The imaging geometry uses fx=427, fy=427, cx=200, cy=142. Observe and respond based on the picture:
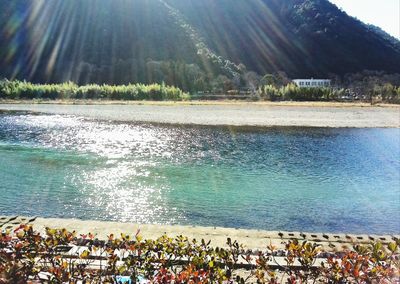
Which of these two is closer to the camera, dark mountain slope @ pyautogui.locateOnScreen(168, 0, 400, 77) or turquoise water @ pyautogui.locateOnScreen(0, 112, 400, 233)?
turquoise water @ pyautogui.locateOnScreen(0, 112, 400, 233)

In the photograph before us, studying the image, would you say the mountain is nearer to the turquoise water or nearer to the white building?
the white building

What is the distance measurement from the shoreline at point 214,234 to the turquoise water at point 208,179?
6.14 feet

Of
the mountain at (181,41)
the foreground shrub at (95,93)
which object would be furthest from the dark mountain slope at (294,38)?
the foreground shrub at (95,93)

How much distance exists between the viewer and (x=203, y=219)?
11.5m

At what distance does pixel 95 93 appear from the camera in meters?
70.2

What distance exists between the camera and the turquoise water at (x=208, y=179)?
11.9 meters

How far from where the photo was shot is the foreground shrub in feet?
227

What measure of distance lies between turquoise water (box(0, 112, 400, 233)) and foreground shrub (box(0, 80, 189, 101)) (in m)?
39.8

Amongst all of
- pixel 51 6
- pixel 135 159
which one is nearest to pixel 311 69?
pixel 51 6

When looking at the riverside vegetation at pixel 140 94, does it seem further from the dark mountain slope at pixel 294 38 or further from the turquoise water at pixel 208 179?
the dark mountain slope at pixel 294 38

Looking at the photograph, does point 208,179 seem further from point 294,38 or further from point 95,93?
point 294,38

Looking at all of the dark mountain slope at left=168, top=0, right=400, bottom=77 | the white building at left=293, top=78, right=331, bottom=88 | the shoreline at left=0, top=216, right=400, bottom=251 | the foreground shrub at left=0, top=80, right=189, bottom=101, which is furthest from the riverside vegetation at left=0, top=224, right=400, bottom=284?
the dark mountain slope at left=168, top=0, right=400, bottom=77

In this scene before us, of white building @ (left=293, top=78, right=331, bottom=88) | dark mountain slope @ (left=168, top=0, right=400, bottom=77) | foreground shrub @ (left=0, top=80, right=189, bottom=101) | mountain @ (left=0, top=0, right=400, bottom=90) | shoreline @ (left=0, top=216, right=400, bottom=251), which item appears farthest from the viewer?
dark mountain slope @ (left=168, top=0, right=400, bottom=77)

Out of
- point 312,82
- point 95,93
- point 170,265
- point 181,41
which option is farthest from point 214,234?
point 312,82
